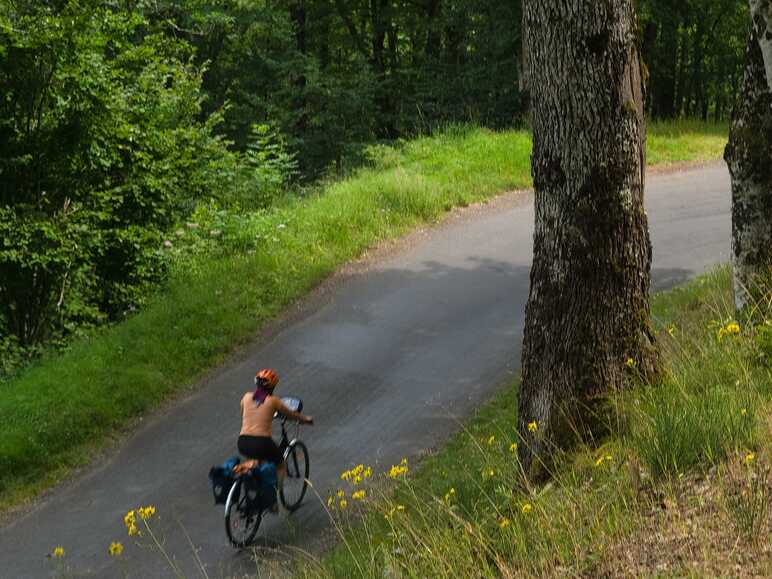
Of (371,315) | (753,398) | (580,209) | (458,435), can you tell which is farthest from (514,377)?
(753,398)

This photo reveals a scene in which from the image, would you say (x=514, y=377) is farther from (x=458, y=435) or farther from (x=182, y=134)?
(x=182, y=134)

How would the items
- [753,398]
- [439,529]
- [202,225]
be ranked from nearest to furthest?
[439,529]
[753,398]
[202,225]

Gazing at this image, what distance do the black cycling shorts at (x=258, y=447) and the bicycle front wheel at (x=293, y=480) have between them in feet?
1.19

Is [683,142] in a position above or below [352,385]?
above

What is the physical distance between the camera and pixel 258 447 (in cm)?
907

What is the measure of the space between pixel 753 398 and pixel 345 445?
588 cm

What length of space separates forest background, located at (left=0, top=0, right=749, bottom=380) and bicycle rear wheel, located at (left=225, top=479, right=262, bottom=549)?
5.05 m

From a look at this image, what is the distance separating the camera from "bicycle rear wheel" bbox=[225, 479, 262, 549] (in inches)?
348

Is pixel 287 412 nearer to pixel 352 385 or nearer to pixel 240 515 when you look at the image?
pixel 240 515

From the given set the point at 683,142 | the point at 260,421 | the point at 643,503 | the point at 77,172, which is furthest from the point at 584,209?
the point at 683,142

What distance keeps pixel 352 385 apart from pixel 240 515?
3.59m

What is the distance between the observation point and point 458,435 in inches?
416

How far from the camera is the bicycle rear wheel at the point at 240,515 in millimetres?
8852

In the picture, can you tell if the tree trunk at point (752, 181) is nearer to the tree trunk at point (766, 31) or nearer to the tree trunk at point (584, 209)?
the tree trunk at point (766, 31)
